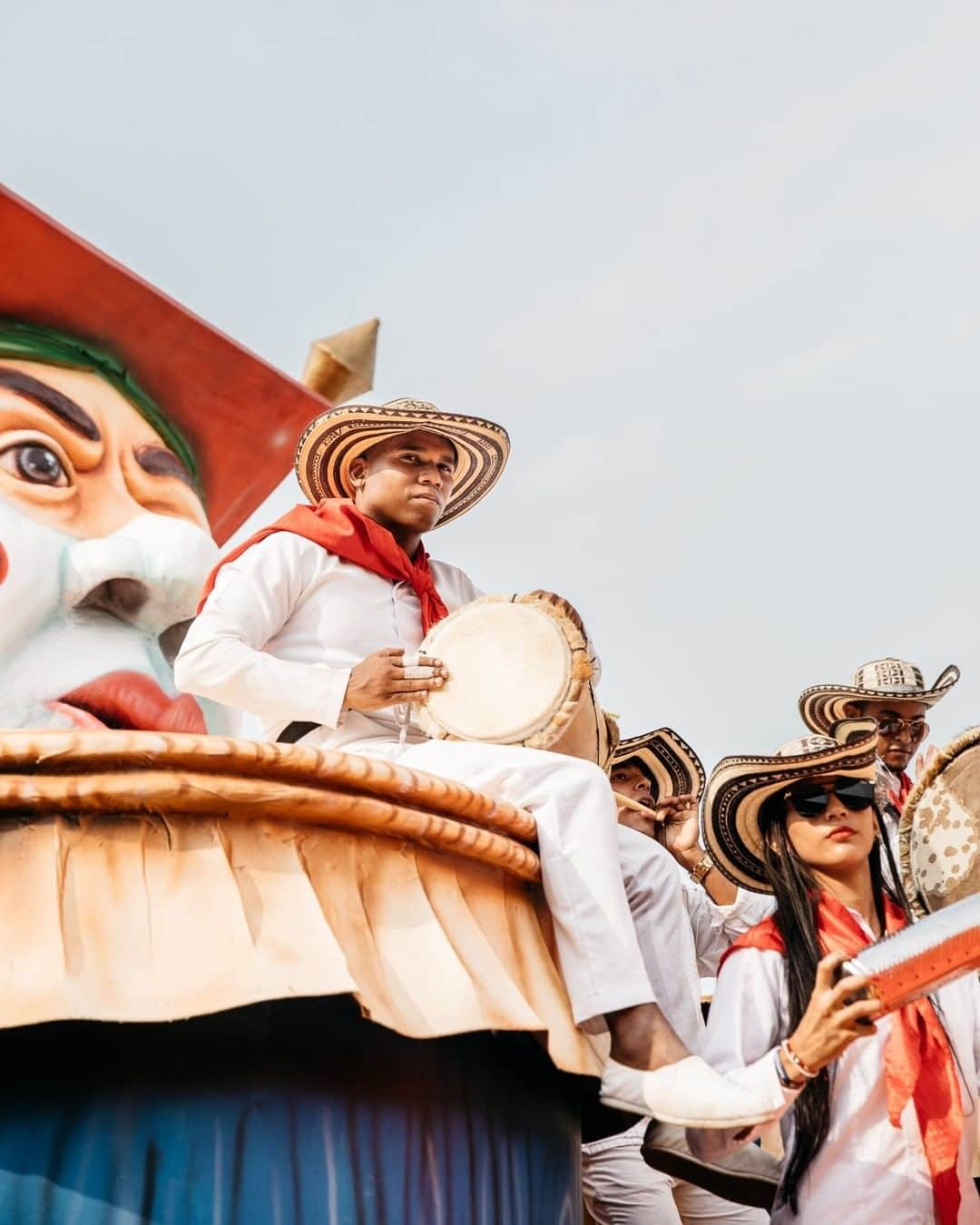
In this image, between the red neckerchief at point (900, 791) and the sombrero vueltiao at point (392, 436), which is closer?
the sombrero vueltiao at point (392, 436)

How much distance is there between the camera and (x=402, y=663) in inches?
159

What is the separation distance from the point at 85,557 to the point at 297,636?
3.58 meters

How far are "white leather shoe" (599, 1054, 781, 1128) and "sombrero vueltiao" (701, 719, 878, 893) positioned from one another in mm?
1148

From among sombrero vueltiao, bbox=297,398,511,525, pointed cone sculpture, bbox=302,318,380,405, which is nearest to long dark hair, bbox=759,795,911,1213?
sombrero vueltiao, bbox=297,398,511,525

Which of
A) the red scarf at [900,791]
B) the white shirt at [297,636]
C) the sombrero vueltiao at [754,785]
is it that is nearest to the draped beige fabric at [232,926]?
the white shirt at [297,636]

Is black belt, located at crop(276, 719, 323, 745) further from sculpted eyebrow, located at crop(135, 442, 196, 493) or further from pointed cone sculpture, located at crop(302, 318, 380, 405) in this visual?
pointed cone sculpture, located at crop(302, 318, 380, 405)

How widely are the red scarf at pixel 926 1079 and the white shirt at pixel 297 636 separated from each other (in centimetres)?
118

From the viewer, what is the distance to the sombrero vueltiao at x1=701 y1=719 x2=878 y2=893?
4.24m

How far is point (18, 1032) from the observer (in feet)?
9.80

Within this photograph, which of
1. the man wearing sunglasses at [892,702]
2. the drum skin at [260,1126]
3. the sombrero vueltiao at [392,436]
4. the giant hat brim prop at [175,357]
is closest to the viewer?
the drum skin at [260,1126]

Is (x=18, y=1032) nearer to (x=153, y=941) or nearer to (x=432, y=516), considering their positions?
(x=153, y=941)

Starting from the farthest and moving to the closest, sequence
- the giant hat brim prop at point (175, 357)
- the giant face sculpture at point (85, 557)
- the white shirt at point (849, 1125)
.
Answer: the giant hat brim prop at point (175, 357), the giant face sculpture at point (85, 557), the white shirt at point (849, 1125)

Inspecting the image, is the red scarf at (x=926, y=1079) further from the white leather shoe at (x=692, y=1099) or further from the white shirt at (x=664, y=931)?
Answer: the white leather shoe at (x=692, y=1099)

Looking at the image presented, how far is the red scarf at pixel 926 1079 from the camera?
3.57 m
